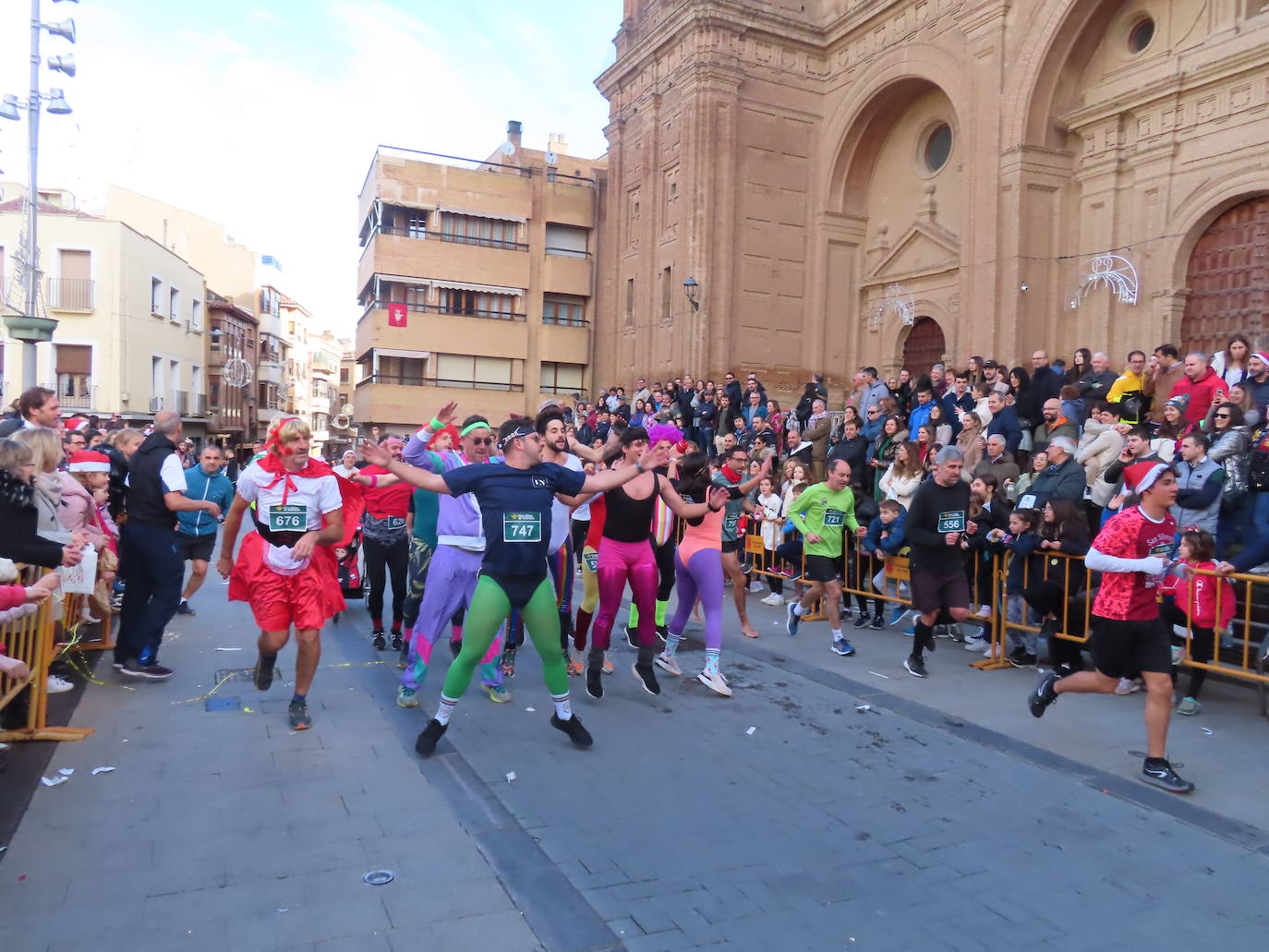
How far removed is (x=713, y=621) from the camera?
7508 millimetres

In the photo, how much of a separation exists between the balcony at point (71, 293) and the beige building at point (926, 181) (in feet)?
62.8

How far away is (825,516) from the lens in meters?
9.48

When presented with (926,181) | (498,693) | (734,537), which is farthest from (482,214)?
(498,693)

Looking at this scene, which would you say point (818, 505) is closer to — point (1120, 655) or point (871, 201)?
point (1120, 655)

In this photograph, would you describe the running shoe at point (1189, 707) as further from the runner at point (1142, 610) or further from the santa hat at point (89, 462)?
the santa hat at point (89, 462)

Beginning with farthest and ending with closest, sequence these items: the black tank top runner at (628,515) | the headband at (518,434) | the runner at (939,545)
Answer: the runner at (939,545) < the black tank top runner at (628,515) < the headband at (518,434)

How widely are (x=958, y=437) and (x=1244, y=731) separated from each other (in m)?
5.88

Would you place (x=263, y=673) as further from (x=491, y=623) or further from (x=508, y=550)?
(x=508, y=550)

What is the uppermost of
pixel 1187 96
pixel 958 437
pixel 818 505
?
pixel 1187 96

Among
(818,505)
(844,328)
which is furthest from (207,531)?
(844,328)

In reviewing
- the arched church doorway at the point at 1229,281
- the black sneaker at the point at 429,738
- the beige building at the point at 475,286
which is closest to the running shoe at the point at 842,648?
the black sneaker at the point at 429,738

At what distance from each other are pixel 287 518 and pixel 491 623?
156cm

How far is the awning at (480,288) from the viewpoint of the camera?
35.3 m

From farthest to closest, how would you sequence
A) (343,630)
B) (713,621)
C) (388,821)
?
(343,630), (713,621), (388,821)
